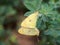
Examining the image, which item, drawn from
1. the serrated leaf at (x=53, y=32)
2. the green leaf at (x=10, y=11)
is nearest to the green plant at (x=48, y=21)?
the serrated leaf at (x=53, y=32)

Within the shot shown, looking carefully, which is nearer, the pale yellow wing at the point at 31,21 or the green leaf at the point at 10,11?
the pale yellow wing at the point at 31,21

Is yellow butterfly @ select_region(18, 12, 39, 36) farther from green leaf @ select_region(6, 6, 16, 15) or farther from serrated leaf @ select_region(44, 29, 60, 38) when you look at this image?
green leaf @ select_region(6, 6, 16, 15)

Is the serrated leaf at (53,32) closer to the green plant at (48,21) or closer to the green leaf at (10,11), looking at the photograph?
the green plant at (48,21)

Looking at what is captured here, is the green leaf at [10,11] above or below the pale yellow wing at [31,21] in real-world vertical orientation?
below

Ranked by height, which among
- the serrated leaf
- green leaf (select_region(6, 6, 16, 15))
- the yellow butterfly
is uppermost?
the yellow butterfly

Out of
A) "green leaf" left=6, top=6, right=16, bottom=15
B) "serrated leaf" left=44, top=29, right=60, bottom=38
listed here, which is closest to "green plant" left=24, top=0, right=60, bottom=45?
"serrated leaf" left=44, top=29, right=60, bottom=38

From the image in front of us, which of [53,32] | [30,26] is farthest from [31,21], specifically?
[53,32]

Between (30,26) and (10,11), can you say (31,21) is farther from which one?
(10,11)

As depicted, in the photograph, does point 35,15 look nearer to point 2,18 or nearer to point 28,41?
point 2,18
